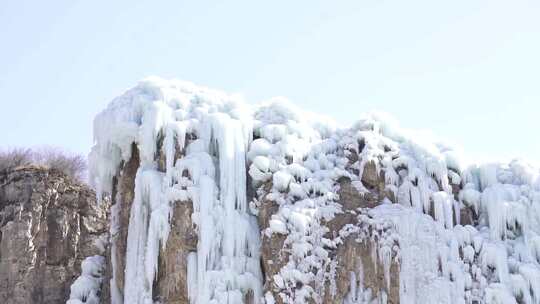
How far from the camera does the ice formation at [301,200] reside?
63.3 ft

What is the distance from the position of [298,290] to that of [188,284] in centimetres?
269

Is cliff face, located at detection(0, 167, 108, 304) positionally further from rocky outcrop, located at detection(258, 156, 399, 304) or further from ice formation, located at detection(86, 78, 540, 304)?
rocky outcrop, located at detection(258, 156, 399, 304)

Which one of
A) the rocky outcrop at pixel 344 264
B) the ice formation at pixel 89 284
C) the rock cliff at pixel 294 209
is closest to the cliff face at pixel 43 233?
the ice formation at pixel 89 284

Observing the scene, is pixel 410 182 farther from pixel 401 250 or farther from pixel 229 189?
pixel 229 189

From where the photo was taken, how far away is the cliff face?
26.6 metres

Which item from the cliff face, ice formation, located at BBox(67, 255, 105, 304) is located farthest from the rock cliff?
the cliff face

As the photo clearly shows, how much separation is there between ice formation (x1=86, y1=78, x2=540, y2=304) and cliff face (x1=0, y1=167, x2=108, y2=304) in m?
6.54

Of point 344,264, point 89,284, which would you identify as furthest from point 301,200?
point 89,284

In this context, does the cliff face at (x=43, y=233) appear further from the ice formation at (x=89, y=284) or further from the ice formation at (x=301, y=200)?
the ice formation at (x=301, y=200)

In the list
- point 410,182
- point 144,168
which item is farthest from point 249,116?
point 410,182

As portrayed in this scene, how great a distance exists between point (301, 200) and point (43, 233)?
11.6m

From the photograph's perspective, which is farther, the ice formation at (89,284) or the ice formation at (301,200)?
the ice formation at (89,284)

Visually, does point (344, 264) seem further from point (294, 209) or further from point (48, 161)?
point (48, 161)

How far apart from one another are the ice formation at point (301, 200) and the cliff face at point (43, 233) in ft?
21.5
